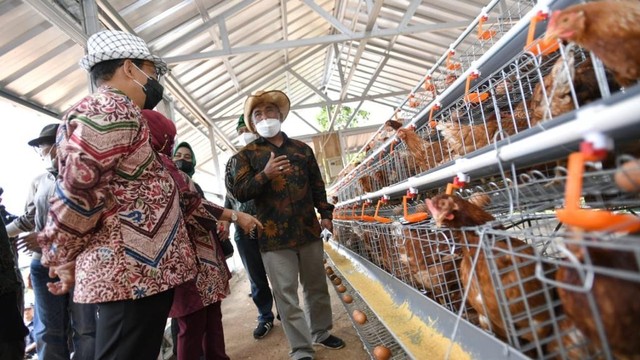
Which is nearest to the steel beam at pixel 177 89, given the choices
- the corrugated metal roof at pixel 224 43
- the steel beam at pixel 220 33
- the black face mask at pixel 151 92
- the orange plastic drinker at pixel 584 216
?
the corrugated metal roof at pixel 224 43

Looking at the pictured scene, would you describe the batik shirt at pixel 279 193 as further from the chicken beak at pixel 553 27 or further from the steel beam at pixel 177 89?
the steel beam at pixel 177 89

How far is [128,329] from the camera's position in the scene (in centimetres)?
120

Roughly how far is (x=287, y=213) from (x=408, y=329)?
3.39 feet

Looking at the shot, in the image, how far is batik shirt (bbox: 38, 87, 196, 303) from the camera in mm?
1139

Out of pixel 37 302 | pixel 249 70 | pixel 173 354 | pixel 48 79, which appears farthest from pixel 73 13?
pixel 249 70

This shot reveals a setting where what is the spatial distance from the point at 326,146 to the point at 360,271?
338 inches

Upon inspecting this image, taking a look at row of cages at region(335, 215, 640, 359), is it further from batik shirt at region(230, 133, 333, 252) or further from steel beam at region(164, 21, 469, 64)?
steel beam at region(164, 21, 469, 64)

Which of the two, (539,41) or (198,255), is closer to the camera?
(539,41)

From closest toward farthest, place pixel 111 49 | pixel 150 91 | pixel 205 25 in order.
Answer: pixel 111 49 → pixel 150 91 → pixel 205 25

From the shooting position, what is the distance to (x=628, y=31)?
98cm

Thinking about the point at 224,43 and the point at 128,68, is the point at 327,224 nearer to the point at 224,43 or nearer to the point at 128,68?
the point at 128,68

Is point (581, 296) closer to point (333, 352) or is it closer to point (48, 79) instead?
point (333, 352)

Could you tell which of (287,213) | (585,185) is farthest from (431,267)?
(585,185)

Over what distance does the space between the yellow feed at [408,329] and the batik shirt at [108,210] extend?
3.41 feet
